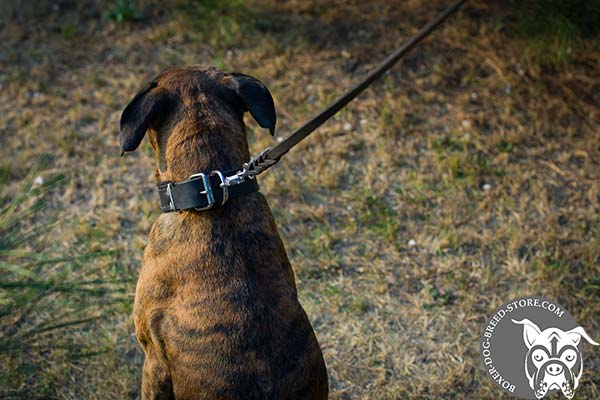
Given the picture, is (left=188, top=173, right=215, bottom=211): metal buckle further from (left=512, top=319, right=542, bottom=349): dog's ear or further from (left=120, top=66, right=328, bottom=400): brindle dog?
(left=512, top=319, right=542, bottom=349): dog's ear

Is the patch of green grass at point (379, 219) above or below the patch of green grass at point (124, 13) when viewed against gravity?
below

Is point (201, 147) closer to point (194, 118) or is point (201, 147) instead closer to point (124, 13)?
point (194, 118)

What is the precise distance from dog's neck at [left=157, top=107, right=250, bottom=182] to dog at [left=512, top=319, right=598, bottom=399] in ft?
6.31

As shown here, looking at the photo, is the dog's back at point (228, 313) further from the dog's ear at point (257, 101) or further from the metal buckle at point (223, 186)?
the dog's ear at point (257, 101)

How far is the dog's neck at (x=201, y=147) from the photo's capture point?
293cm

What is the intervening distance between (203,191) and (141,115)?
0.46m

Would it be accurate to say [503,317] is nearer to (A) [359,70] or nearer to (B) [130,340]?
(B) [130,340]

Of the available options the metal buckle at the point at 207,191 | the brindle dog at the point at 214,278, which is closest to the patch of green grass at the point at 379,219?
the brindle dog at the point at 214,278

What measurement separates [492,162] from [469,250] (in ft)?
2.81

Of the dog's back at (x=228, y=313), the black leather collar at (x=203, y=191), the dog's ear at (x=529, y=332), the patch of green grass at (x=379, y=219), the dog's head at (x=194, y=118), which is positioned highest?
the dog's head at (x=194, y=118)

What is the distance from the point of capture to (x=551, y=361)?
3.87 m

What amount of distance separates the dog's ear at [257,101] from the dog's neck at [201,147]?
0.11 meters

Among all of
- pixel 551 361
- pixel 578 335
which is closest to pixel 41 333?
pixel 551 361

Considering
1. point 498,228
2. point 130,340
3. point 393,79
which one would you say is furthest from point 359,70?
point 130,340
